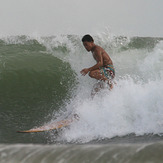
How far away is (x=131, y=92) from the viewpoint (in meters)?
5.06

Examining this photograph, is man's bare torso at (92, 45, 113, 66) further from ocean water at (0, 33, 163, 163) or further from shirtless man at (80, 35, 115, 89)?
ocean water at (0, 33, 163, 163)

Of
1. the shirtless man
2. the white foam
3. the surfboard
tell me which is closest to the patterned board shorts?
the shirtless man

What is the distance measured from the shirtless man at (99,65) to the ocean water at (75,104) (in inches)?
11.9

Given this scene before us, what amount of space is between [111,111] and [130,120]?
1.34ft

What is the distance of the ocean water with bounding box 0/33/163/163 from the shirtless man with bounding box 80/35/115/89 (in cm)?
30

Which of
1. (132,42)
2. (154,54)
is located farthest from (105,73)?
(132,42)

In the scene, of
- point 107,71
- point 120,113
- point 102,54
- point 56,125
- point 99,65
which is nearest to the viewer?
point 120,113

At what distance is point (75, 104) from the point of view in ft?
18.8

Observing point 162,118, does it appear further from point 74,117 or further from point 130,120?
point 74,117

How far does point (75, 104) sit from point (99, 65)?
0.96 meters

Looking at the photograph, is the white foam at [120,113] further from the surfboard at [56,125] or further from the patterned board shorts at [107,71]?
the patterned board shorts at [107,71]

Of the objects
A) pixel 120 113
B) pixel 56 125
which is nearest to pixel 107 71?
pixel 120 113

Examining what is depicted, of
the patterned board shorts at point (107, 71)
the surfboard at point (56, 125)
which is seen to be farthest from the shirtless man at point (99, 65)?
the surfboard at point (56, 125)

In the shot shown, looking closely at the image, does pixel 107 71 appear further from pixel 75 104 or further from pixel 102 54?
pixel 75 104
